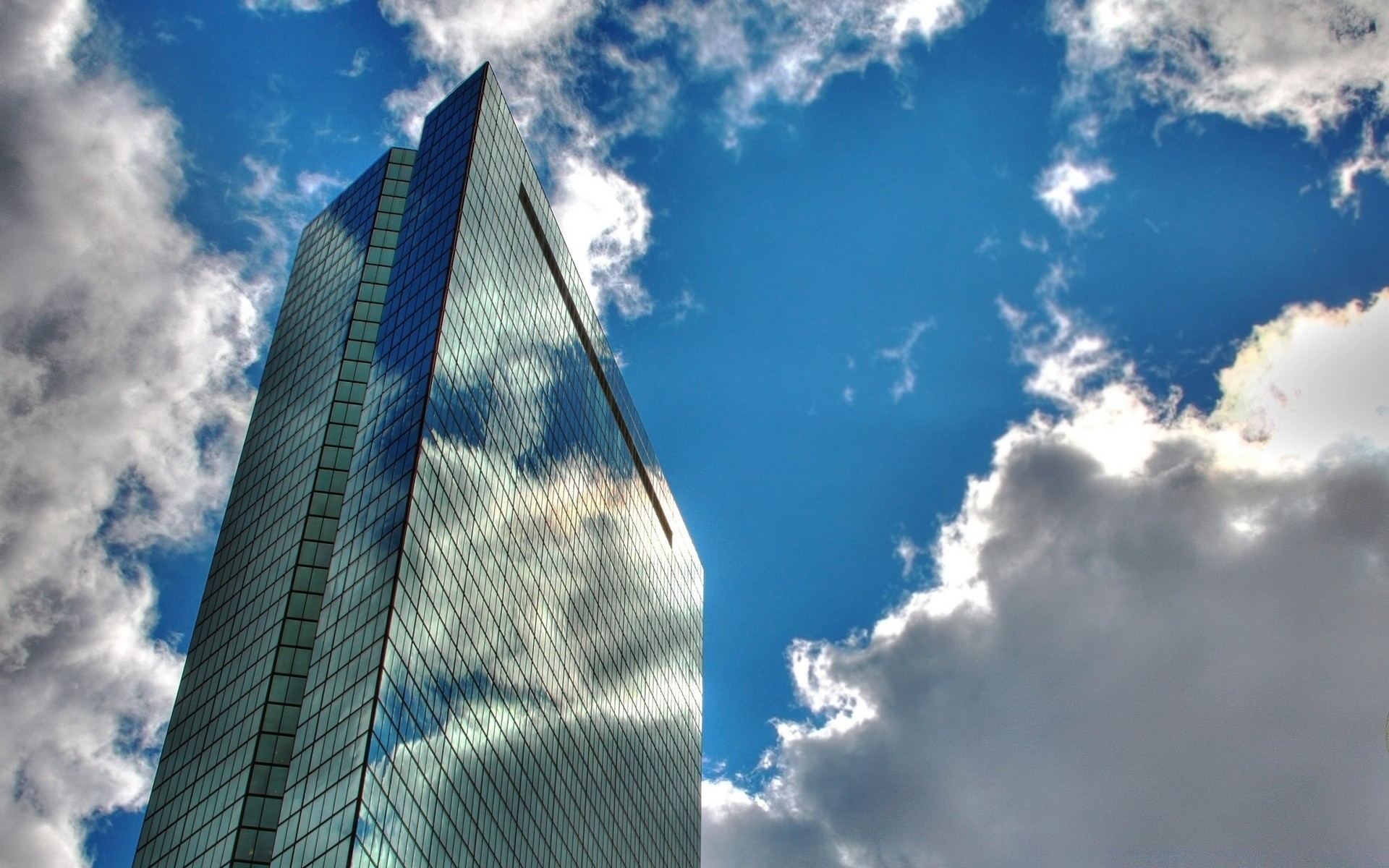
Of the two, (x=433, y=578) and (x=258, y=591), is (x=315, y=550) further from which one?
(x=433, y=578)

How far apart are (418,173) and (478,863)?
5195cm

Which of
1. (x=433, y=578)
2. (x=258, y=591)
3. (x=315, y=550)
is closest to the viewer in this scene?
(x=433, y=578)

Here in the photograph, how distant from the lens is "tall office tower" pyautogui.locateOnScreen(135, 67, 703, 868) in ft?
208

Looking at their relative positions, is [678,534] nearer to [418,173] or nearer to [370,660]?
[418,173]

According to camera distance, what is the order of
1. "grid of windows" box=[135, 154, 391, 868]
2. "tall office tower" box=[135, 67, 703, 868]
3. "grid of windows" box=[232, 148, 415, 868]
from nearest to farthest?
"tall office tower" box=[135, 67, 703, 868], "grid of windows" box=[232, 148, 415, 868], "grid of windows" box=[135, 154, 391, 868]

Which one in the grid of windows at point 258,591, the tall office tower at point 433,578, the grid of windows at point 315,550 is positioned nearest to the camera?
the tall office tower at point 433,578

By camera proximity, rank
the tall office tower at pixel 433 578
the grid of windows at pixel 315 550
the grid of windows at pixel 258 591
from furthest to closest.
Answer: the grid of windows at pixel 258 591
the grid of windows at pixel 315 550
the tall office tower at pixel 433 578

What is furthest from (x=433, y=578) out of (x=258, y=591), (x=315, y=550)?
(x=258, y=591)

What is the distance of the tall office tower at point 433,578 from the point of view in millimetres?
63469

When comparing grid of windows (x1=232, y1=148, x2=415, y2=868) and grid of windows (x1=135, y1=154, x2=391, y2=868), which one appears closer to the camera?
grid of windows (x1=232, y1=148, x2=415, y2=868)

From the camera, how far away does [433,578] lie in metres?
68.9

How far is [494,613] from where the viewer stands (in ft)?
257

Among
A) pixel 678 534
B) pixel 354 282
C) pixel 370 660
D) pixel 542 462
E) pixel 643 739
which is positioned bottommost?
pixel 370 660

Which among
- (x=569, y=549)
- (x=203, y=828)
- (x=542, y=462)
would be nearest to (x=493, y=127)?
(x=542, y=462)
